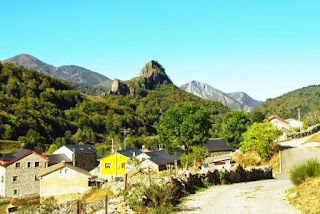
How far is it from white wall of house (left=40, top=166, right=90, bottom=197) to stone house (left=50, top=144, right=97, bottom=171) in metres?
14.8

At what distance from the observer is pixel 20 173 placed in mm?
63062

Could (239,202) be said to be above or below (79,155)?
below

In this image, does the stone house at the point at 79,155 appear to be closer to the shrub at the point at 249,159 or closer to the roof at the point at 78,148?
the roof at the point at 78,148

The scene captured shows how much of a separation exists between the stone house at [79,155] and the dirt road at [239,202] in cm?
5758

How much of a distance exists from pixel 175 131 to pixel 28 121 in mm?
90492

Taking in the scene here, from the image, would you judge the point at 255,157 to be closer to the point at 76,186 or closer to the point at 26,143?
the point at 76,186

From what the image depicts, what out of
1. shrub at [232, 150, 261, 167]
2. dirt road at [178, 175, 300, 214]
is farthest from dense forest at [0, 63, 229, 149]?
dirt road at [178, 175, 300, 214]

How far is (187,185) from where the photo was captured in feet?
64.8

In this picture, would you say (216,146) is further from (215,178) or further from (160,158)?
(215,178)

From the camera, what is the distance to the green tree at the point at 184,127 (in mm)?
52625

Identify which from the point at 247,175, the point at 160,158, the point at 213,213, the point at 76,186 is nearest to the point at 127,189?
the point at 213,213

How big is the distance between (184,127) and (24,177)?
29717 mm

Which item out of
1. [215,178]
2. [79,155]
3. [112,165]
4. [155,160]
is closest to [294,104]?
[79,155]

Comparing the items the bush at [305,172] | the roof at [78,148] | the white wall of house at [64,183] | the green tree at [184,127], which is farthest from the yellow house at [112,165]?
the bush at [305,172]
